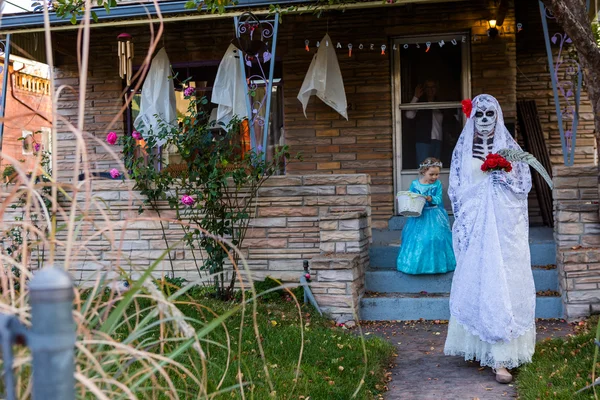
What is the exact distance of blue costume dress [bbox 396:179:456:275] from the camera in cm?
755

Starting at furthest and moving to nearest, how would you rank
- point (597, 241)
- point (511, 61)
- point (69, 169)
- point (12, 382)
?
point (69, 169) → point (511, 61) → point (597, 241) → point (12, 382)

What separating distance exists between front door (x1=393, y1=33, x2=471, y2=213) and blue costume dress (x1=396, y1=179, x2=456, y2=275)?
213 cm

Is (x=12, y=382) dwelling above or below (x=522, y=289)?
above

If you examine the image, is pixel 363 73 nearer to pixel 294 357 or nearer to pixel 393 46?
pixel 393 46

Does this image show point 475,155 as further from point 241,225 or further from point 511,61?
point 511,61

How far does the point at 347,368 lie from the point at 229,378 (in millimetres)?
966

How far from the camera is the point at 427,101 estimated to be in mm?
9984

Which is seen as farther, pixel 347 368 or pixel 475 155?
pixel 475 155

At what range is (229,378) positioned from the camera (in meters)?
4.63

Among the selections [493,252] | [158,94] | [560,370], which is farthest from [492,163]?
[158,94]

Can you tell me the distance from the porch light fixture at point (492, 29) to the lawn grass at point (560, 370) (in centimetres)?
470

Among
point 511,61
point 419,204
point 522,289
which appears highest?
point 511,61

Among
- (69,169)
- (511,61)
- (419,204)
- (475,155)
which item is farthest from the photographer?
(69,169)

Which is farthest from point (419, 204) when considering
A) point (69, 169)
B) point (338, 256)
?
point (69, 169)
